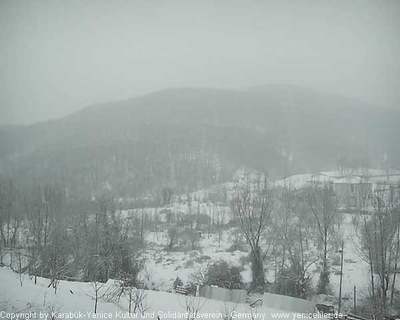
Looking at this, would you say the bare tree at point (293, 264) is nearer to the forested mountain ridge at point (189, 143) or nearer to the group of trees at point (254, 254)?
the group of trees at point (254, 254)

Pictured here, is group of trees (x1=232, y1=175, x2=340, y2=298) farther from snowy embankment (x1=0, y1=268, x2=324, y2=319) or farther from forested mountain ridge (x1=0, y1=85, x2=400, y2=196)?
forested mountain ridge (x1=0, y1=85, x2=400, y2=196)

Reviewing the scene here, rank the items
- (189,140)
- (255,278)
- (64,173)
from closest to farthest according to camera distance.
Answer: (255,278), (64,173), (189,140)

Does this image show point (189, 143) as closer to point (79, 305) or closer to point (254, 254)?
point (254, 254)

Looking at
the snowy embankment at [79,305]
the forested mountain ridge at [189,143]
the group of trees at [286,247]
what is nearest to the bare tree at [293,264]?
the group of trees at [286,247]

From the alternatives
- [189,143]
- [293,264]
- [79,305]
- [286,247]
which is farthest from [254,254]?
[189,143]

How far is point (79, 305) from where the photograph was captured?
30.8 ft

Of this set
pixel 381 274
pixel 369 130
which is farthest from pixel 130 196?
pixel 369 130

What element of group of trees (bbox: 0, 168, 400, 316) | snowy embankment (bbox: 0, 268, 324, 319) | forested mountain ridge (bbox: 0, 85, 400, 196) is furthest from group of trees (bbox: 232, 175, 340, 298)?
forested mountain ridge (bbox: 0, 85, 400, 196)

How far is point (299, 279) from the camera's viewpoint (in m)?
14.8

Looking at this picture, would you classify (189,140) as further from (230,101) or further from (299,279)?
(299,279)

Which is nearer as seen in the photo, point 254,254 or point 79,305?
point 79,305

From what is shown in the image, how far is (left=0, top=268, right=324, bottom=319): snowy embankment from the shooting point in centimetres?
805

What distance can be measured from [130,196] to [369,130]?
65.8 meters

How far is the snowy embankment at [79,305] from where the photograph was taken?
8.05m
